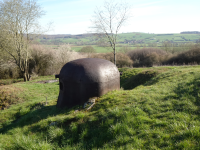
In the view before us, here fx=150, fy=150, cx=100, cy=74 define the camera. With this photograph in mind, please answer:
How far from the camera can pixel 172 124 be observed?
4.02m

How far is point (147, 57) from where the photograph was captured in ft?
99.4

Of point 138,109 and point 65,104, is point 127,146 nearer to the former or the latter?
point 138,109

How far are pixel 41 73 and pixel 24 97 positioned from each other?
16.1 meters

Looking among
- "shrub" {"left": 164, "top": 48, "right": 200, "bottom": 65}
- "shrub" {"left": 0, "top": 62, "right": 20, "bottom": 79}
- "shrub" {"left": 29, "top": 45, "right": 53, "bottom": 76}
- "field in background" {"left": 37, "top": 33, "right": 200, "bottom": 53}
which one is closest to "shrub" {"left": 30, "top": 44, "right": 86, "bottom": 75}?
"shrub" {"left": 29, "top": 45, "right": 53, "bottom": 76}

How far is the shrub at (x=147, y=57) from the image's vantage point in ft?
95.2

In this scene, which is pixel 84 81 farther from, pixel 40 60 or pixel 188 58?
pixel 188 58

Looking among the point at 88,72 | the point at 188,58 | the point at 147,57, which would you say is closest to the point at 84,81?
the point at 88,72

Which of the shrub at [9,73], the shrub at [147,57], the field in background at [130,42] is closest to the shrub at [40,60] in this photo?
the field in background at [130,42]

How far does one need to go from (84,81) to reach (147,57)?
87.0ft

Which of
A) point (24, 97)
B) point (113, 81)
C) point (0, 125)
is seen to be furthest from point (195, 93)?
point (24, 97)

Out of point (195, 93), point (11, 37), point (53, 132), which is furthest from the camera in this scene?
point (11, 37)

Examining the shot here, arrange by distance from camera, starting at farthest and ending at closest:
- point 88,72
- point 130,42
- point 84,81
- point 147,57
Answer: point 130,42 → point 147,57 → point 88,72 → point 84,81

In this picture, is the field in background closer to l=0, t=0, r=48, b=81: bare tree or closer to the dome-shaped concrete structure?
l=0, t=0, r=48, b=81: bare tree

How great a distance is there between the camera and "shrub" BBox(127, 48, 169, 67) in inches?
1142
